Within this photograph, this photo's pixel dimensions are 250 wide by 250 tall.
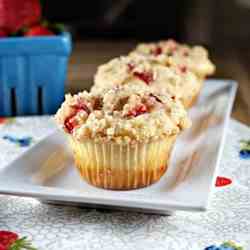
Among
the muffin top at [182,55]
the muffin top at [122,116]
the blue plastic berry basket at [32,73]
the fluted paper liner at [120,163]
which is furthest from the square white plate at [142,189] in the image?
the blue plastic berry basket at [32,73]

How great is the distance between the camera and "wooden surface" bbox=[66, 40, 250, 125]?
8.28ft

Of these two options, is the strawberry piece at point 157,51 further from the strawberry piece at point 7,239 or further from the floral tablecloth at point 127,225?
the strawberry piece at point 7,239

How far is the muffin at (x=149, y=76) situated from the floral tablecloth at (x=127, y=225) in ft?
1.82

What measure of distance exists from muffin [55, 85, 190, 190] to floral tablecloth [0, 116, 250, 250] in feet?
0.50

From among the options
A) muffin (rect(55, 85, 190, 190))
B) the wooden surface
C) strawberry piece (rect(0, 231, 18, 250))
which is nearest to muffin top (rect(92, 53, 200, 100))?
the wooden surface

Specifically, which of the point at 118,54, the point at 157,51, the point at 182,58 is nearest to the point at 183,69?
the point at 182,58

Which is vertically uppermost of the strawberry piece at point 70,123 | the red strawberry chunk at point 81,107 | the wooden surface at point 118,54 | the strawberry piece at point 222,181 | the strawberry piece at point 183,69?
the red strawberry chunk at point 81,107

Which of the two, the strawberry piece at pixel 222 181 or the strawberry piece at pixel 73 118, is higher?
the strawberry piece at pixel 73 118

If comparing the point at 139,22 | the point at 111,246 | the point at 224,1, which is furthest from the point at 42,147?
the point at 224,1

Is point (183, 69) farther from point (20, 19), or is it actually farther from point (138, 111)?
point (138, 111)

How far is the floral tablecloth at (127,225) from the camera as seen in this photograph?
3.99ft

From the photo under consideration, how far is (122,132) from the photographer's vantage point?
4.62 feet

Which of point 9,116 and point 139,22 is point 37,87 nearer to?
point 9,116

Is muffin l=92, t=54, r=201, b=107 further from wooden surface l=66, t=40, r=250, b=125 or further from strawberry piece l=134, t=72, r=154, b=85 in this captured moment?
wooden surface l=66, t=40, r=250, b=125
